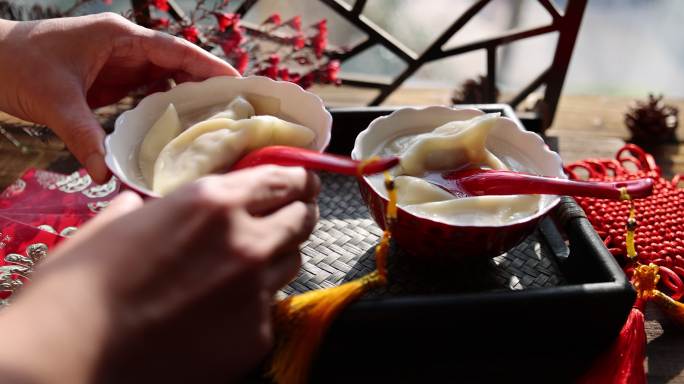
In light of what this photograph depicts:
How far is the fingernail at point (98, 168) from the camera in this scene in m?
0.80

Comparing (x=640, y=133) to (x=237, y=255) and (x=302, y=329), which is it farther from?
(x=237, y=255)

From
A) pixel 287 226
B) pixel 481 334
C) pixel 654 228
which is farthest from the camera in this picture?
pixel 654 228

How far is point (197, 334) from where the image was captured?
55cm

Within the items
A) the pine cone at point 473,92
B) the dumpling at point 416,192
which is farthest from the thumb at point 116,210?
the pine cone at point 473,92

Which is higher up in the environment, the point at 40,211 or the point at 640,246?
A: the point at 640,246

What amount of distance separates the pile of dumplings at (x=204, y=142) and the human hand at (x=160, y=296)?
18 centimetres

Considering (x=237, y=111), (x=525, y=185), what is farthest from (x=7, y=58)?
(x=525, y=185)

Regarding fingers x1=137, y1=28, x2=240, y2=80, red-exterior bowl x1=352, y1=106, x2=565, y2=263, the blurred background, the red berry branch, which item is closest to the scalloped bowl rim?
red-exterior bowl x1=352, y1=106, x2=565, y2=263

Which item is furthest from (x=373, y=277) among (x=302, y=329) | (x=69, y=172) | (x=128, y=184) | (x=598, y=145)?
(x=598, y=145)

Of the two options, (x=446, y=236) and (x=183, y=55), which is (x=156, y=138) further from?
(x=446, y=236)

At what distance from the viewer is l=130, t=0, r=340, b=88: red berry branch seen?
1.33 metres

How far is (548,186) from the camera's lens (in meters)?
0.76

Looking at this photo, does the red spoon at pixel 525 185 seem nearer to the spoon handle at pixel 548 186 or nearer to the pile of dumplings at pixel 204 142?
the spoon handle at pixel 548 186

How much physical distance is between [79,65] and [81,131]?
0.51 feet
